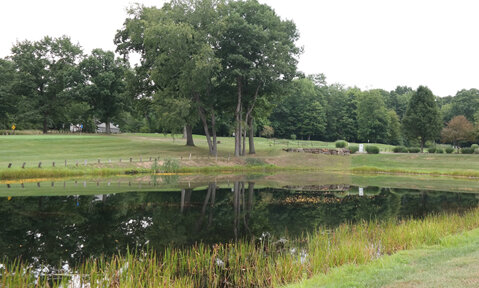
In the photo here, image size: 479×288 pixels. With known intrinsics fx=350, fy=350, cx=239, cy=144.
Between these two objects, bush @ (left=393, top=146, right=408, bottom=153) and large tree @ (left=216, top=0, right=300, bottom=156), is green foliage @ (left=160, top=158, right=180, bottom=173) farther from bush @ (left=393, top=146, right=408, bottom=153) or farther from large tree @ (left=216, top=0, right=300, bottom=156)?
bush @ (left=393, top=146, right=408, bottom=153)

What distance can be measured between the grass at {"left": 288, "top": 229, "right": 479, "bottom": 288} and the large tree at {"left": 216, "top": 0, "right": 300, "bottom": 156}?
109 ft

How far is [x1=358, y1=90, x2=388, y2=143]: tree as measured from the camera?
94.8 m

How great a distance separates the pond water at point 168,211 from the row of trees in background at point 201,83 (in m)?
16.5

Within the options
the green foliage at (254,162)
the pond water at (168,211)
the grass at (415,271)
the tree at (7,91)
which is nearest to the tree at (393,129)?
the green foliage at (254,162)

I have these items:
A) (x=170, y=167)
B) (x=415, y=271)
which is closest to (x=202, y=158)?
(x=170, y=167)

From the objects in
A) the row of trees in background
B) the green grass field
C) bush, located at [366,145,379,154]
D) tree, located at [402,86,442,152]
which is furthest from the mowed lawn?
the row of trees in background

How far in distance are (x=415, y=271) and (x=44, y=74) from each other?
257 feet

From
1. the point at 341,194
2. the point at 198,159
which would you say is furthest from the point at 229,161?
the point at 341,194

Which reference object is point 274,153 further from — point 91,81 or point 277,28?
point 91,81

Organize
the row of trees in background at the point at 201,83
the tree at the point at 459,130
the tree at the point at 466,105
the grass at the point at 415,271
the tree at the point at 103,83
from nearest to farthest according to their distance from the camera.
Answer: the grass at the point at 415,271, the row of trees in background at the point at 201,83, the tree at the point at 459,130, the tree at the point at 103,83, the tree at the point at 466,105

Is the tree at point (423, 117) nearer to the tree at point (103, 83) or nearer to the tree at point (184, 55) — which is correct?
the tree at point (184, 55)

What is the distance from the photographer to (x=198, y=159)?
135 ft

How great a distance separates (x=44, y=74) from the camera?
70812 millimetres

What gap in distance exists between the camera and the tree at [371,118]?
9475cm
